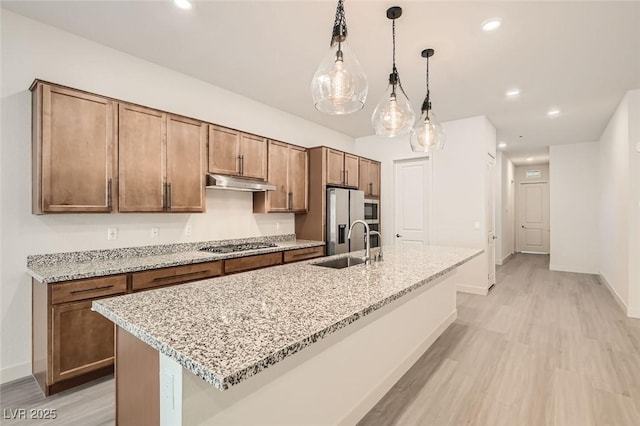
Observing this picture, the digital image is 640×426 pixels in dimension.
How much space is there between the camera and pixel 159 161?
2928mm

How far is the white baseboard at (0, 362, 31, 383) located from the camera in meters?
2.33

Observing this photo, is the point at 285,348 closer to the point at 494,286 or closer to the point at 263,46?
the point at 263,46

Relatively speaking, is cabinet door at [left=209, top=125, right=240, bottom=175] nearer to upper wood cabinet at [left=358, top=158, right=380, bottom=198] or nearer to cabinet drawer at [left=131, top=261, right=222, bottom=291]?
cabinet drawer at [left=131, top=261, right=222, bottom=291]

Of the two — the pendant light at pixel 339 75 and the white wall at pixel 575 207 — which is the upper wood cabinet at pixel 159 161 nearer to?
the pendant light at pixel 339 75

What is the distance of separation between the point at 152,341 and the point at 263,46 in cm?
272

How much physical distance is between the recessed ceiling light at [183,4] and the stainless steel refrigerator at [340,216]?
2.87 metres

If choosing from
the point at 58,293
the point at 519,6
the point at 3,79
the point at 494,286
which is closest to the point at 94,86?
the point at 3,79

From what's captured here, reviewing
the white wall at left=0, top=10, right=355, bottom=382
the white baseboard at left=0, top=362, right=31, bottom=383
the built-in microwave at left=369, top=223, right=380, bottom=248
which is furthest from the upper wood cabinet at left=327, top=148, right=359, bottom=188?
the white baseboard at left=0, top=362, right=31, bottom=383

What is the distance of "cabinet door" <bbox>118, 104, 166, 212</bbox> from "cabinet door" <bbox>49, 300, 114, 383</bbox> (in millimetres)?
917

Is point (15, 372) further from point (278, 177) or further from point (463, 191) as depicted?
point (463, 191)

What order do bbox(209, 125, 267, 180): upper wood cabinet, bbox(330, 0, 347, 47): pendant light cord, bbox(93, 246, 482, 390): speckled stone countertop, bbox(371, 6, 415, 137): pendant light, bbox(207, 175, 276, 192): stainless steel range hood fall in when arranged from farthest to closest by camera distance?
bbox(209, 125, 267, 180): upper wood cabinet < bbox(207, 175, 276, 192): stainless steel range hood < bbox(371, 6, 415, 137): pendant light < bbox(330, 0, 347, 47): pendant light cord < bbox(93, 246, 482, 390): speckled stone countertop

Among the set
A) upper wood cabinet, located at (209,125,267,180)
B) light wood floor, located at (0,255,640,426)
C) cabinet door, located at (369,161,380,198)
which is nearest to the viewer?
light wood floor, located at (0,255,640,426)

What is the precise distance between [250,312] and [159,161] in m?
2.26

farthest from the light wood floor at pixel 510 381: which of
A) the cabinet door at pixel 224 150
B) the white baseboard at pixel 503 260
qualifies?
the white baseboard at pixel 503 260
